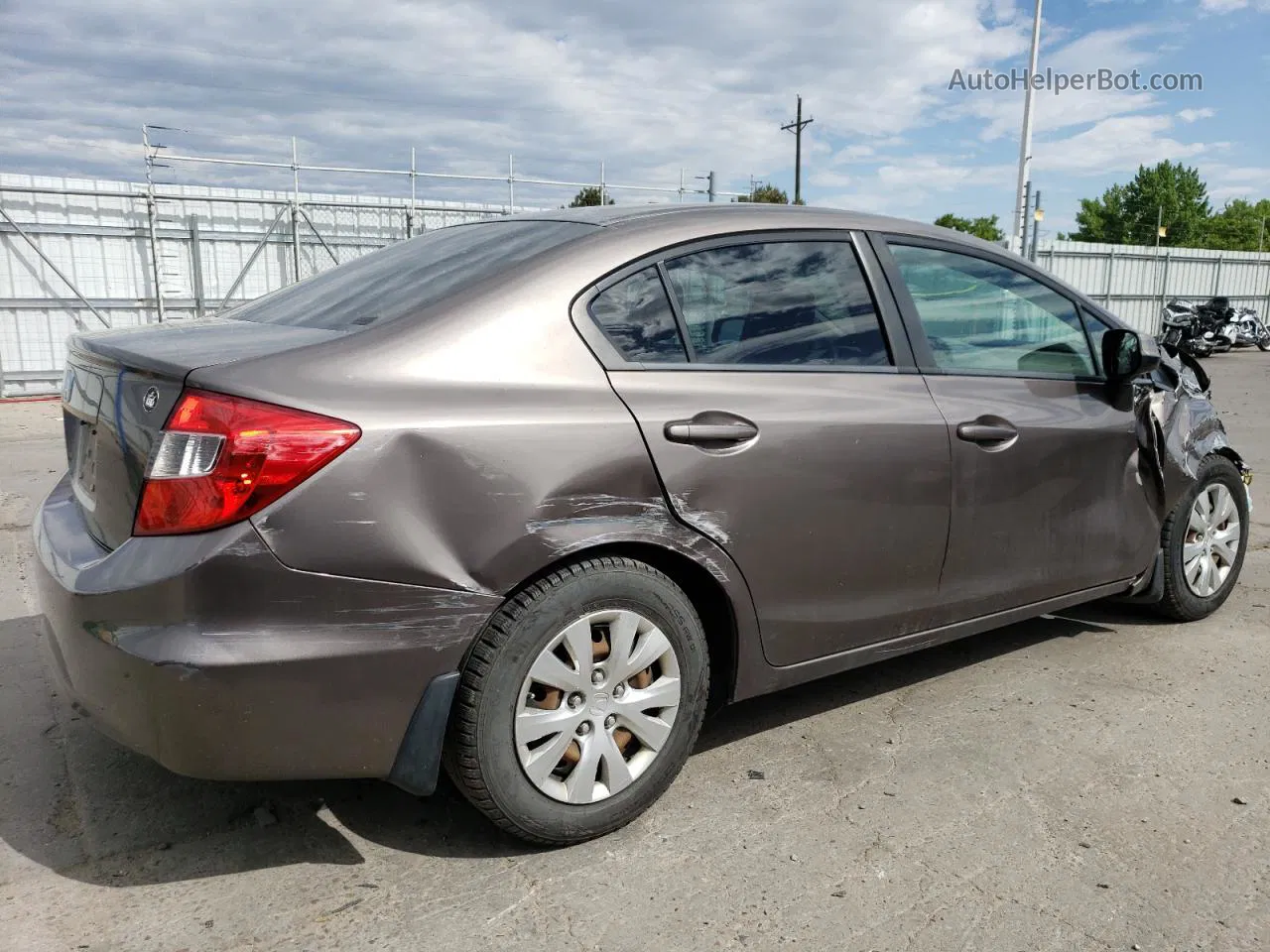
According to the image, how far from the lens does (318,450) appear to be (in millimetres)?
2156

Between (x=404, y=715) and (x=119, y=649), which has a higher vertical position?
(x=119, y=649)

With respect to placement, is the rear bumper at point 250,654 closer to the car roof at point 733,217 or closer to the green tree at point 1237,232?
the car roof at point 733,217

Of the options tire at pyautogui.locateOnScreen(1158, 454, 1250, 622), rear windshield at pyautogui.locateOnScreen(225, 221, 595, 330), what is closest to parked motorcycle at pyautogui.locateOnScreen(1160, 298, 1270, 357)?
tire at pyautogui.locateOnScreen(1158, 454, 1250, 622)

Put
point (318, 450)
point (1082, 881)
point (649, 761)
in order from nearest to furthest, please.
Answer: point (318, 450) → point (1082, 881) → point (649, 761)

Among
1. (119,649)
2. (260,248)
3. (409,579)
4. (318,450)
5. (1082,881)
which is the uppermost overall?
(260,248)

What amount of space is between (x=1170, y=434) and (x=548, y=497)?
2775 mm

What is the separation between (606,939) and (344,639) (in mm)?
860

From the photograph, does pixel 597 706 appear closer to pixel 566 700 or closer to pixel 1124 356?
pixel 566 700

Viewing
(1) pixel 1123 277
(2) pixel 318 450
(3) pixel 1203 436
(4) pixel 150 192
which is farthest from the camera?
(1) pixel 1123 277

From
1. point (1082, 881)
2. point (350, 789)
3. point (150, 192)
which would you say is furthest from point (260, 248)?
point (1082, 881)

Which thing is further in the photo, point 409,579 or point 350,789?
point 350,789

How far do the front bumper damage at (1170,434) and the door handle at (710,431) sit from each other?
6.28 feet

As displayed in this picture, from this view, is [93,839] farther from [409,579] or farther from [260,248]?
[260,248]

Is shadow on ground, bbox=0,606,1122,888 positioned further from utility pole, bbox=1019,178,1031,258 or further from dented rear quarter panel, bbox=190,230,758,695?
utility pole, bbox=1019,178,1031,258
